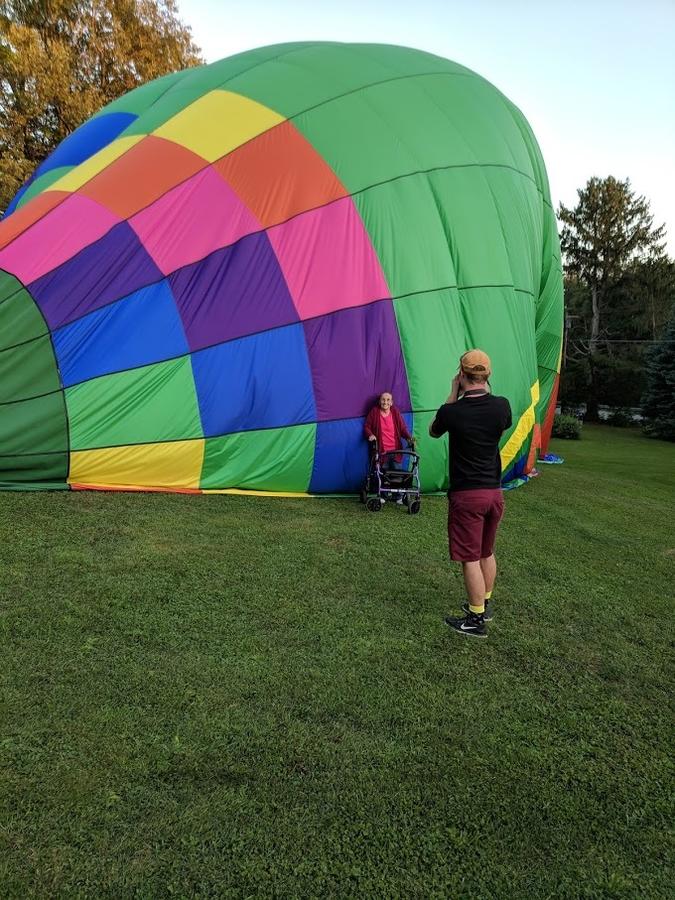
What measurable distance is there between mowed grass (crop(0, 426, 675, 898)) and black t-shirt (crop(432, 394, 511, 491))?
83cm

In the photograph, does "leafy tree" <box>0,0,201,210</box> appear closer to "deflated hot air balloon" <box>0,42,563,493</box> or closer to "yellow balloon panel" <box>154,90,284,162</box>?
"deflated hot air balloon" <box>0,42,563,493</box>

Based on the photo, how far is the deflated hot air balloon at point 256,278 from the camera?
5172 millimetres

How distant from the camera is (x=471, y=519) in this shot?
128 inches

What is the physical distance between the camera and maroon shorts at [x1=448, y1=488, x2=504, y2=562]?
3.25 metres

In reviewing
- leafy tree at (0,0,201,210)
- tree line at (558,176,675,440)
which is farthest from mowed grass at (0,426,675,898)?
tree line at (558,176,675,440)

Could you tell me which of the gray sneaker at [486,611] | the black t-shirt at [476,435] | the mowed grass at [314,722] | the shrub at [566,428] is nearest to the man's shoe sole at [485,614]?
the gray sneaker at [486,611]

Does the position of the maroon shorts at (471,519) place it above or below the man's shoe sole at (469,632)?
above

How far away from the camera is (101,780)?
198 centimetres

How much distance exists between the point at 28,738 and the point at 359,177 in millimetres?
5523

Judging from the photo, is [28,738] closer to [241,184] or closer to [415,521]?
[415,521]

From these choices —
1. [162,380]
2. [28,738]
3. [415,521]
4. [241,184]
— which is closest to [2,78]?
[241,184]

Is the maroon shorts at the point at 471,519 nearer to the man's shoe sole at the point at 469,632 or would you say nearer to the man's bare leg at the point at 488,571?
the man's bare leg at the point at 488,571

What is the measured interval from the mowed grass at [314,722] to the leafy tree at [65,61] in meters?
13.8

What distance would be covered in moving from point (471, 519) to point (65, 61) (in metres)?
16.1
